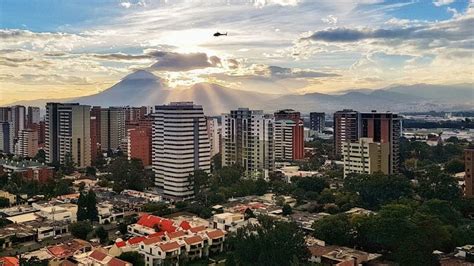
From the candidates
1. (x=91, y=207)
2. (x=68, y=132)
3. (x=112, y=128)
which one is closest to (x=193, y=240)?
(x=91, y=207)

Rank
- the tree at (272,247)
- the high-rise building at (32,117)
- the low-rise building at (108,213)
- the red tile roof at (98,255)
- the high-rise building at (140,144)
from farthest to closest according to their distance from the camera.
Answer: the high-rise building at (32,117), the high-rise building at (140,144), the low-rise building at (108,213), the red tile roof at (98,255), the tree at (272,247)

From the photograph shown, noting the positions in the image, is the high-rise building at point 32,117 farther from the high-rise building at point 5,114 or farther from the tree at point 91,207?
the tree at point 91,207

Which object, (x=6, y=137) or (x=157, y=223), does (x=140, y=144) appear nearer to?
(x=6, y=137)

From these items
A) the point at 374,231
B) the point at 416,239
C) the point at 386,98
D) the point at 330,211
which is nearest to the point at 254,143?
the point at 330,211

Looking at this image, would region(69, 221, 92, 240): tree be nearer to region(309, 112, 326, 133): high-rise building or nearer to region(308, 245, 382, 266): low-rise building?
region(308, 245, 382, 266): low-rise building

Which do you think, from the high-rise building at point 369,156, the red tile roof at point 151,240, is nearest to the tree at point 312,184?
the high-rise building at point 369,156
